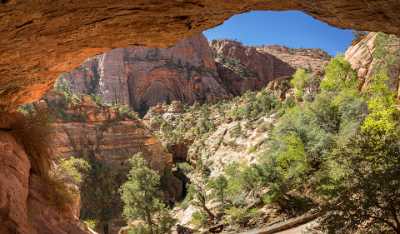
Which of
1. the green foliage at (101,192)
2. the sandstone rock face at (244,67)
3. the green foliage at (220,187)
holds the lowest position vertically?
the green foliage at (101,192)

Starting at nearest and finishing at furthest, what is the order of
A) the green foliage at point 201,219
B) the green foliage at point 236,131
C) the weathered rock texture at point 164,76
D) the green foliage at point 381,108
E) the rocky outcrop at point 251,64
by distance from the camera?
the green foliage at point 381,108
the green foliage at point 201,219
the green foliage at point 236,131
the weathered rock texture at point 164,76
the rocky outcrop at point 251,64

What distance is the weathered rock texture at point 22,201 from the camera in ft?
29.3

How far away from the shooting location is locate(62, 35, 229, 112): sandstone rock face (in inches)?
3814

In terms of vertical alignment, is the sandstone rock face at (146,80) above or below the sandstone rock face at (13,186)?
below

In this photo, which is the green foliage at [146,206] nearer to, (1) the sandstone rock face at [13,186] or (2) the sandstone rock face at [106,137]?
(2) the sandstone rock face at [106,137]

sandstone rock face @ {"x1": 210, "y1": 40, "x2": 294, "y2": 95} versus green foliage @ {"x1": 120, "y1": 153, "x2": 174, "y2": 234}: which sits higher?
sandstone rock face @ {"x1": 210, "y1": 40, "x2": 294, "y2": 95}

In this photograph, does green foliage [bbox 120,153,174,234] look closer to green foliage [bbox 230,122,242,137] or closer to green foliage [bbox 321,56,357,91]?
green foliage [bbox 230,122,242,137]

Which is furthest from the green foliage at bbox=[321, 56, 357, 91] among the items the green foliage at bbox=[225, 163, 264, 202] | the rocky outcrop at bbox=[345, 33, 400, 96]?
the green foliage at bbox=[225, 163, 264, 202]

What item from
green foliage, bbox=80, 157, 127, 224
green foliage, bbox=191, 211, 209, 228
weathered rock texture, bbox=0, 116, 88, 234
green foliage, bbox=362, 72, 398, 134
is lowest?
green foliage, bbox=80, 157, 127, 224

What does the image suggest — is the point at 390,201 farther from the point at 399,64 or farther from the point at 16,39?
the point at 399,64

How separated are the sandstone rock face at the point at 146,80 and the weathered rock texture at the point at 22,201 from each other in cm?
8284

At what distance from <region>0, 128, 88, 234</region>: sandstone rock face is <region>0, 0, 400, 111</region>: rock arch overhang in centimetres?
224

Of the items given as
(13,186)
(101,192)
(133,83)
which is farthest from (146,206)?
(133,83)

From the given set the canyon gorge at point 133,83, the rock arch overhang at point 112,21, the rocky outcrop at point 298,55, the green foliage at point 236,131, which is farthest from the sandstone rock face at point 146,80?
the rock arch overhang at point 112,21
